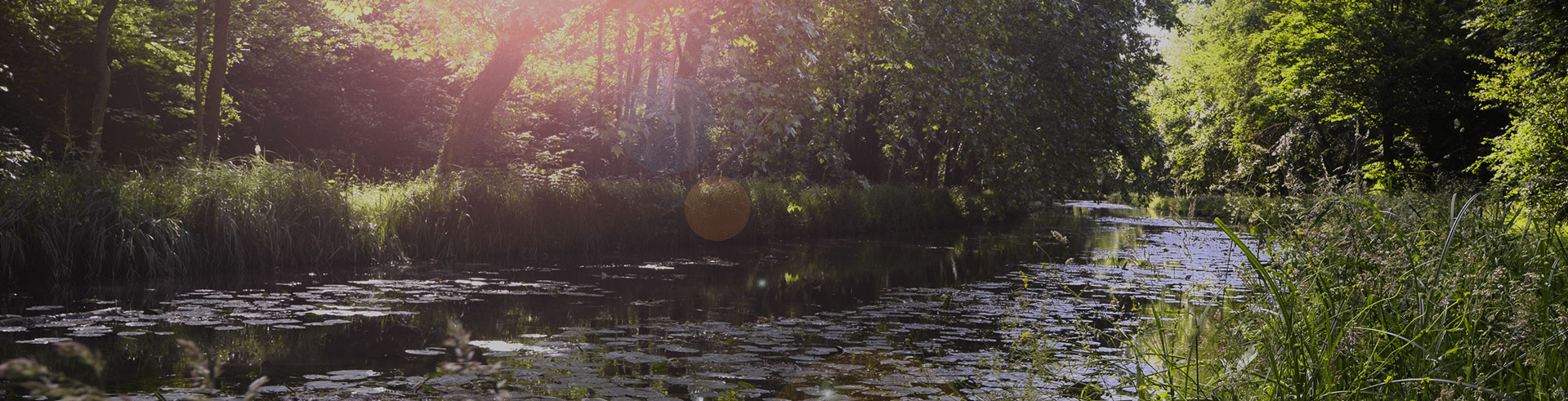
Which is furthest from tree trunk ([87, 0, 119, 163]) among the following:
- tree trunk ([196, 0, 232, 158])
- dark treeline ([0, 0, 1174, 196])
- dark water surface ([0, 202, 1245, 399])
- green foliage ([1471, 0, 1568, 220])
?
green foliage ([1471, 0, 1568, 220])

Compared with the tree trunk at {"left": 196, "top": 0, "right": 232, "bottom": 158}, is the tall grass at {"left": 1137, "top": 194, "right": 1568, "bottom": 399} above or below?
below

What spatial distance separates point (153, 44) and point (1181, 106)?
124 ft

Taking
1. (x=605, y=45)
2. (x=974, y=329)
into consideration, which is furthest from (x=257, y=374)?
(x=605, y=45)

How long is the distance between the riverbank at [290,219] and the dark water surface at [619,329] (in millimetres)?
849

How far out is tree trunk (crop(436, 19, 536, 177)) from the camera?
16469 mm

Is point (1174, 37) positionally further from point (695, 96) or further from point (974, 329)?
point (974, 329)

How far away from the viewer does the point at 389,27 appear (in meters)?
18.3

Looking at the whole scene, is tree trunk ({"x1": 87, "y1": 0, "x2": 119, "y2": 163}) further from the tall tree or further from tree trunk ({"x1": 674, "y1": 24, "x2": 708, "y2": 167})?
tree trunk ({"x1": 674, "y1": 24, "x2": 708, "y2": 167})

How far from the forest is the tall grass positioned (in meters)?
0.04

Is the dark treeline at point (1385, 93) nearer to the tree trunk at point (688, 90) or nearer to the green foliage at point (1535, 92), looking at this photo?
the green foliage at point (1535, 92)

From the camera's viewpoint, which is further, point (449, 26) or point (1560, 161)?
point (449, 26)

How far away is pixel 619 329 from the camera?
841 cm

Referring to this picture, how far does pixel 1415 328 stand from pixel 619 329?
575 cm

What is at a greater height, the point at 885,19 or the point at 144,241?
the point at 885,19
